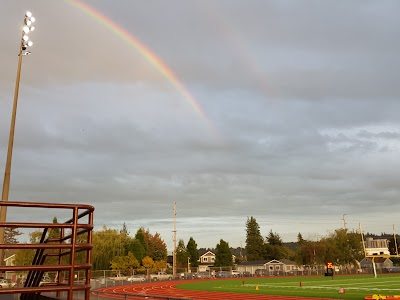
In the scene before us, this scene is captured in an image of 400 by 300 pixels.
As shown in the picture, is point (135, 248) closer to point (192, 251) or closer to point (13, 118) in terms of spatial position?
point (192, 251)

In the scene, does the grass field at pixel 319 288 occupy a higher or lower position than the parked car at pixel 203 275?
lower

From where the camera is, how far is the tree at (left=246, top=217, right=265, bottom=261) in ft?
424

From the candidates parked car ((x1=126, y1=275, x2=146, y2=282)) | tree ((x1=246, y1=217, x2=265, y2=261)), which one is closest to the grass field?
parked car ((x1=126, y1=275, x2=146, y2=282))

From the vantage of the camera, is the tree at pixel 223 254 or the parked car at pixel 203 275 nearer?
the parked car at pixel 203 275

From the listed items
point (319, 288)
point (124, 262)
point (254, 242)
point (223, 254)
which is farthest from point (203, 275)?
point (254, 242)

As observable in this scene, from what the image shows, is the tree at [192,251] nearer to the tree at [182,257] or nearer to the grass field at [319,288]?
the tree at [182,257]

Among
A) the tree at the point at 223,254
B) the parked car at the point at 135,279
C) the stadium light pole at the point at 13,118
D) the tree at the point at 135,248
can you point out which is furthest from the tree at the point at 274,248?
the stadium light pole at the point at 13,118

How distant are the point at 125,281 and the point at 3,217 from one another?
47.7 metres

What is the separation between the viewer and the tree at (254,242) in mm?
129375

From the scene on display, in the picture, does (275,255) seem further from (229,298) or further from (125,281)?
(229,298)

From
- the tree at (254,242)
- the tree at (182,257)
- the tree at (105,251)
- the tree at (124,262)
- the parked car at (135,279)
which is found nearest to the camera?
the parked car at (135,279)

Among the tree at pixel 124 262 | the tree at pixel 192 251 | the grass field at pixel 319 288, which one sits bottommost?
the grass field at pixel 319 288

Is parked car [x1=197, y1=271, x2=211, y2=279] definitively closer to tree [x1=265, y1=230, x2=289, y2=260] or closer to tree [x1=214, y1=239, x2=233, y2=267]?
tree [x1=214, y1=239, x2=233, y2=267]

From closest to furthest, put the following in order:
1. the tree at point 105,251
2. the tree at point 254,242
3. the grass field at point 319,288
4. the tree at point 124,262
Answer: the grass field at point 319,288 < the tree at point 124,262 < the tree at point 105,251 < the tree at point 254,242
